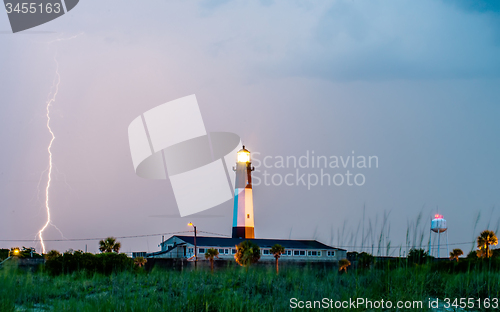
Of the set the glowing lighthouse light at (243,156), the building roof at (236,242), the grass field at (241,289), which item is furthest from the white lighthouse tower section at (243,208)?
the grass field at (241,289)

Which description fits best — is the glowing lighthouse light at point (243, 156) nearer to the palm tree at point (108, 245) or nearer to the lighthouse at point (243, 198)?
the lighthouse at point (243, 198)

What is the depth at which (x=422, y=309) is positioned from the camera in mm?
6738

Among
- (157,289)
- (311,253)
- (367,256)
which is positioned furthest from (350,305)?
(311,253)

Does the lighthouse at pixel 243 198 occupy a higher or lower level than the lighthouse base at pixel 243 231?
higher

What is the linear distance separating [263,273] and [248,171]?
4297cm

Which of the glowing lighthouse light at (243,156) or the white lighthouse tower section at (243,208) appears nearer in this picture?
the white lighthouse tower section at (243,208)


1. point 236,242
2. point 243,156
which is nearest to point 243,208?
point 236,242

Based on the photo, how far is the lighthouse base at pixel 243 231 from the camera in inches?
2024

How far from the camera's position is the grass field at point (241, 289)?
23.1 ft

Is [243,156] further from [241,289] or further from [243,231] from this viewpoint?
[241,289]

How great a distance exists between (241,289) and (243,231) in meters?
43.3

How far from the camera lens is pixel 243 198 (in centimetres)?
5131

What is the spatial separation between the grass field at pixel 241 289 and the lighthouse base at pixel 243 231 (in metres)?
42.1

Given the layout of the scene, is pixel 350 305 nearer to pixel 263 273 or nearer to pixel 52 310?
pixel 263 273
